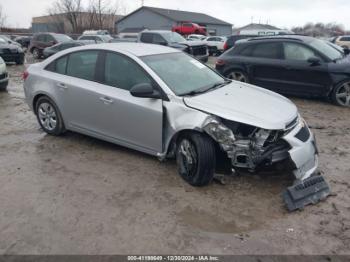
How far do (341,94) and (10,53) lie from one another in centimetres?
1464

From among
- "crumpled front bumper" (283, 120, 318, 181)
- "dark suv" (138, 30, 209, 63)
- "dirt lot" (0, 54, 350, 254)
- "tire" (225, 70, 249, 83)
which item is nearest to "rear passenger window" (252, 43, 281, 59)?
"tire" (225, 70, 249, 83)

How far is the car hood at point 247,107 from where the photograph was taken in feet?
13.0

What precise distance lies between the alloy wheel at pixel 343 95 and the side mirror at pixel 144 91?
5532 mm

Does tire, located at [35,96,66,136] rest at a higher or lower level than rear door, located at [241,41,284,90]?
lower

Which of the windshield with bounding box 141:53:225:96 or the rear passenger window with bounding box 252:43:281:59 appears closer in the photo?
the windshield with bounding box 141:53:225:96

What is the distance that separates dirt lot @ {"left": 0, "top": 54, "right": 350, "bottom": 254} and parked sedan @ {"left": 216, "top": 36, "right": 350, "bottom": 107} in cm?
315

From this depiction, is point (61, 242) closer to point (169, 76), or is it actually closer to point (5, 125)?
point (169, 76)

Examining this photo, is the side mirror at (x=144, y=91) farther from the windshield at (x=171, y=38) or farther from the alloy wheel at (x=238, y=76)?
the windshield at (x=171, y=38)

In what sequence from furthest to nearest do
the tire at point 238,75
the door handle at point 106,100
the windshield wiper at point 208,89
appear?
the tire at point 238,75
the door handle at point 106,100
the windshield wiper at point 208,89

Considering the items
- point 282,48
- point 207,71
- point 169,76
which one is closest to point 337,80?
point 282,48

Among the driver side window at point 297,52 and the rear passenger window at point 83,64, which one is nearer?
the rear passenger window at point 83,64

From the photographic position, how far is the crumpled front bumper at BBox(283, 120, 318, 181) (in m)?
3.97

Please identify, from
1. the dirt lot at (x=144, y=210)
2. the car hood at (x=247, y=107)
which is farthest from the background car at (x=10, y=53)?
the car hood at (x=247, y=107)

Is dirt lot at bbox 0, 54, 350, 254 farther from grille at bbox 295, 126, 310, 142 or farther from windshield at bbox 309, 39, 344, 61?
windshield at bbox 309, 39, 344, 61
